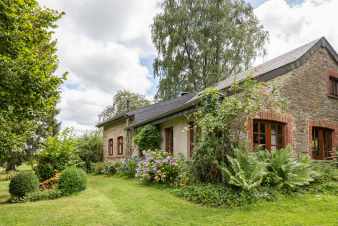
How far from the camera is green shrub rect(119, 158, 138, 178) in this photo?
1311 cm

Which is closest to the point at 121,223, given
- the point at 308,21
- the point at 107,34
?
the point at 107,34

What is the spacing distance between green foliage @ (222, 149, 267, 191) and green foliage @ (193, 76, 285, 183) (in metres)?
0.41

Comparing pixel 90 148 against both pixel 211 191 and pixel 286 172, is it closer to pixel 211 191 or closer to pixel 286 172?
pixel 211 191

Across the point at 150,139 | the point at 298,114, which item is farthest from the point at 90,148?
the point at 298,114

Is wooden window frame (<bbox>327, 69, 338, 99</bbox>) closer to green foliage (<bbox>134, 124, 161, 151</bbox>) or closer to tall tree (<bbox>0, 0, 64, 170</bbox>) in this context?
green foliage (<bbox>134, 124, 161, 151</bbox>)

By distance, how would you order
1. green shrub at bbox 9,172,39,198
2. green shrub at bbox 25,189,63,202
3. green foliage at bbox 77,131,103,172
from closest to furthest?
1. green shrub at bbox 25,189,63,202
2. green shrub at bbox 9,172,39,198
3. green foliage at bbox 77,131,103,172

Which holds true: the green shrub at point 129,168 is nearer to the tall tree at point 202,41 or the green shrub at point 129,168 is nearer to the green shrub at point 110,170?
the green shrub at point 110,170

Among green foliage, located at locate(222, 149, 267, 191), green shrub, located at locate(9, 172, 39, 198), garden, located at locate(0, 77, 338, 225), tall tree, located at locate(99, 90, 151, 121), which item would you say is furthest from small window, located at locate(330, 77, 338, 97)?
tall tree, located at locate(99, 90, 151, 121)

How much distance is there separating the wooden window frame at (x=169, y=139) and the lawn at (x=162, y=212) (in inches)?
215

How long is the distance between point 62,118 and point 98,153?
30.1 ft

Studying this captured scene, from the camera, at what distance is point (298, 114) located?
10938 millimetres

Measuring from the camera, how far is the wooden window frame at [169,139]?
13.1 metres

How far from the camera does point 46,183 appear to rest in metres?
9.78

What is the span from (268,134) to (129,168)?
6.31 m
